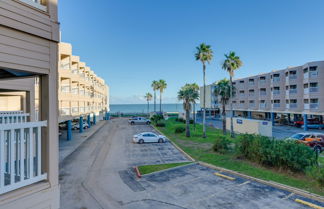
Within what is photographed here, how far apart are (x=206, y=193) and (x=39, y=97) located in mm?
9449

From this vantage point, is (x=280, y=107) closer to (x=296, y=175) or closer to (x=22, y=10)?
(x=296, y=175)

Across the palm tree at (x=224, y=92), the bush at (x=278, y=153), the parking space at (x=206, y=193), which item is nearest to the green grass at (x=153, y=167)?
the parking space at (x=206, y=193)

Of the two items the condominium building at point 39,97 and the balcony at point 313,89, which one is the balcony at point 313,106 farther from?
the condominium building at point 39,97

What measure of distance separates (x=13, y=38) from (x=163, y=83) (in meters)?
61.8

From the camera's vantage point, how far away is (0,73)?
181 inches

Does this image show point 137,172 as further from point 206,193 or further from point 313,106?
point 313,106

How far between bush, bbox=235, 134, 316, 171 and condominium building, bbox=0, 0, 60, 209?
45.1 ft

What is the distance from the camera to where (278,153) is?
13.0 m

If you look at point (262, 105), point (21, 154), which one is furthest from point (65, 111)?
point (262, 105)

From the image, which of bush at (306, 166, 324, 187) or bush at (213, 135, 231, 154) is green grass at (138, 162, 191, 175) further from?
bush at (306, 166, 324, 187)

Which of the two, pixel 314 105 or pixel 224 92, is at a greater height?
pixel 224 92

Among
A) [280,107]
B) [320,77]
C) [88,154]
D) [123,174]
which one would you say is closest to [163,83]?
[280,107]

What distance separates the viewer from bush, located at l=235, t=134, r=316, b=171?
12352 mm

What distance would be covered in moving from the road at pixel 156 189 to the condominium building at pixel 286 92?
3033 centimetres
